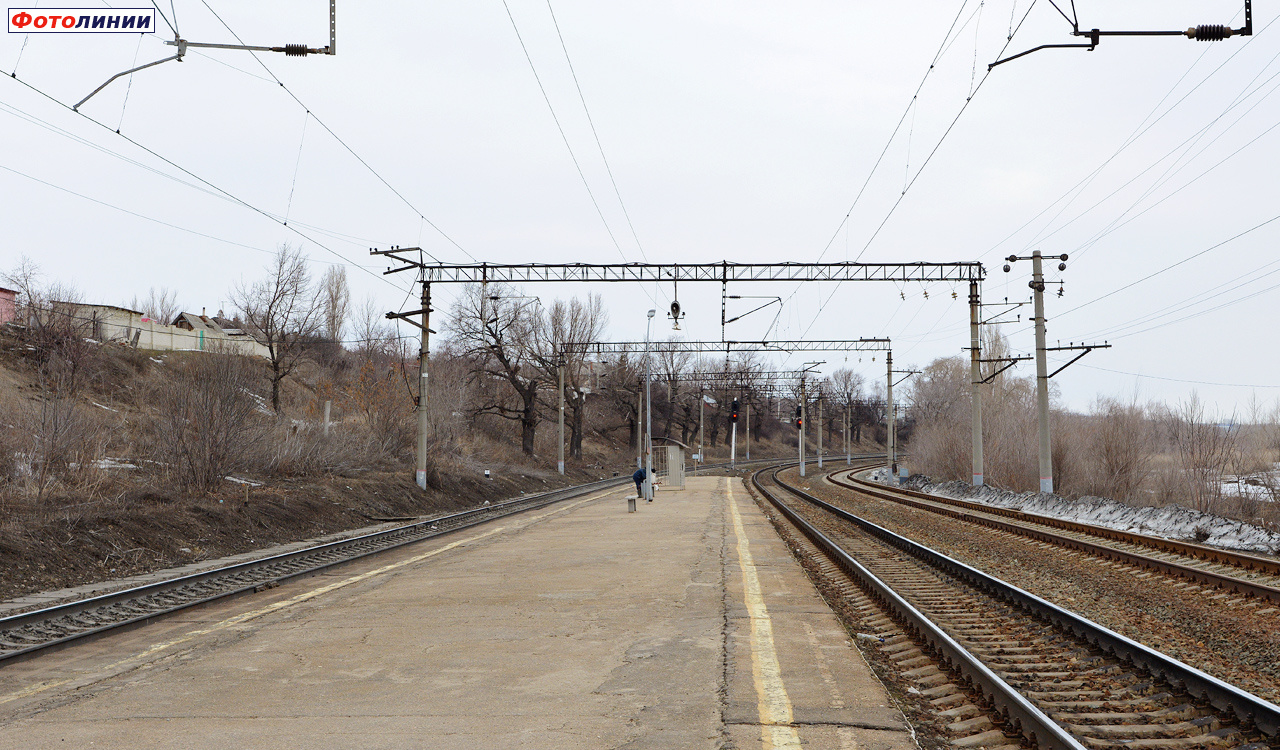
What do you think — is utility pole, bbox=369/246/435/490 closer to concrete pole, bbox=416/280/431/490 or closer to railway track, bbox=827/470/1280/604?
concrete pole, bbox=416/280/431/490

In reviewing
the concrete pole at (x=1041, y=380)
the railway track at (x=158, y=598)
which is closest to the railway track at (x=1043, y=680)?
the railway track at (x=158, y=598)

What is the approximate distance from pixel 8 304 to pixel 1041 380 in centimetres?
5323

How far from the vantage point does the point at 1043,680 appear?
738 cm

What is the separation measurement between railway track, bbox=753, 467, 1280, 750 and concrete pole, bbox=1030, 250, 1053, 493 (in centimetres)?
1924

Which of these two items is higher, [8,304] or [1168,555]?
[8,304]

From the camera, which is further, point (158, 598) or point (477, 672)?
point (158, 598)

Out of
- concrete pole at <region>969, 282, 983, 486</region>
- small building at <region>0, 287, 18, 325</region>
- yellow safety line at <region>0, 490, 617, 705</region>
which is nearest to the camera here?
yellow safety line at <region>0, 490, 617, 705</region>

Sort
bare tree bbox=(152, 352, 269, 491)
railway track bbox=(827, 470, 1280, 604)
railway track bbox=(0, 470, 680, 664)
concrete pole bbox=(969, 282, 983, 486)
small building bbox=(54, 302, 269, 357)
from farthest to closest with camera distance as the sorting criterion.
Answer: small building bbox=(54, 302, 269, 357)
concrete pole bbox=(969, 282, 983, 486)
bare tree bbox=(152, 352, 269, 491)
railway track bbox=(827, 470, 1280, 604)
railway track bbox=(0, 470, 680, 664)

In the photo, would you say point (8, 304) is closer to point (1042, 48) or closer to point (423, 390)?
point (423, 390)

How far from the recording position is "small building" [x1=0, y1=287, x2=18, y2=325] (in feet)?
161

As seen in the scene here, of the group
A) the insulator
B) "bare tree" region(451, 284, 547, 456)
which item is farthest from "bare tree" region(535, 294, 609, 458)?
the insulator

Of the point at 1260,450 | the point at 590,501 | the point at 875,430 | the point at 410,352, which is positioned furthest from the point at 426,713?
the point at 875,430

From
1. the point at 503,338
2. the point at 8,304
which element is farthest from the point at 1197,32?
the point at 8,304

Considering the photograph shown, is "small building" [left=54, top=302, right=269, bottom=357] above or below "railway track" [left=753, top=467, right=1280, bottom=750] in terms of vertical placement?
above
